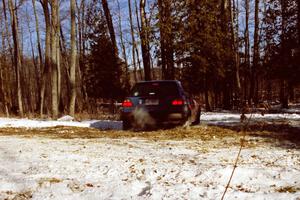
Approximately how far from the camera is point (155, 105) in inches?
409

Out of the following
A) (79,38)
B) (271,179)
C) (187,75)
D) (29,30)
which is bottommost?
(271,179)

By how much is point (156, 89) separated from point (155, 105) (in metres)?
0.51

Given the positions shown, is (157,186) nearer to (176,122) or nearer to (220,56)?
(176,122)

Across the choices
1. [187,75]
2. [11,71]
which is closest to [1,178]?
[187,75]

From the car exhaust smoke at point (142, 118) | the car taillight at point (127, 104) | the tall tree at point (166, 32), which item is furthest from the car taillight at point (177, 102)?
the tall tree at point (166, 32)

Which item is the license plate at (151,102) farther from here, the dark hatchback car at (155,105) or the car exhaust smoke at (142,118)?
the car exhaust smoke at (142,118)

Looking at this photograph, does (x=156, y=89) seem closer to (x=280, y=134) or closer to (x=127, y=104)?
(x=127, y=104)

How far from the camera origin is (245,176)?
5.02 m

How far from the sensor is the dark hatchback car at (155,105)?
1034 centimetres

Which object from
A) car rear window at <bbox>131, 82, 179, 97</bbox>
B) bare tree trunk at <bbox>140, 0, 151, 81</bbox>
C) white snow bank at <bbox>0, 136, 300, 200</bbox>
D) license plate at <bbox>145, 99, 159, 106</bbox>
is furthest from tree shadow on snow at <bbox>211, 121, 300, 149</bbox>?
bare tree trunk at <bbox>140, 0, 151, 81</bbox>

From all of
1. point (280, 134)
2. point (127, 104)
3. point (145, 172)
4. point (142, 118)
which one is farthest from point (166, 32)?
point (145, 172)

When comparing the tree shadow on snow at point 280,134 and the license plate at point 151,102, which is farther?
the license plate at point 151,102

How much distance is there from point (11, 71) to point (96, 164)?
2089 inches

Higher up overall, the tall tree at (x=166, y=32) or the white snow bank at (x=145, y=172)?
the tall tree at (x=166, y=32)
